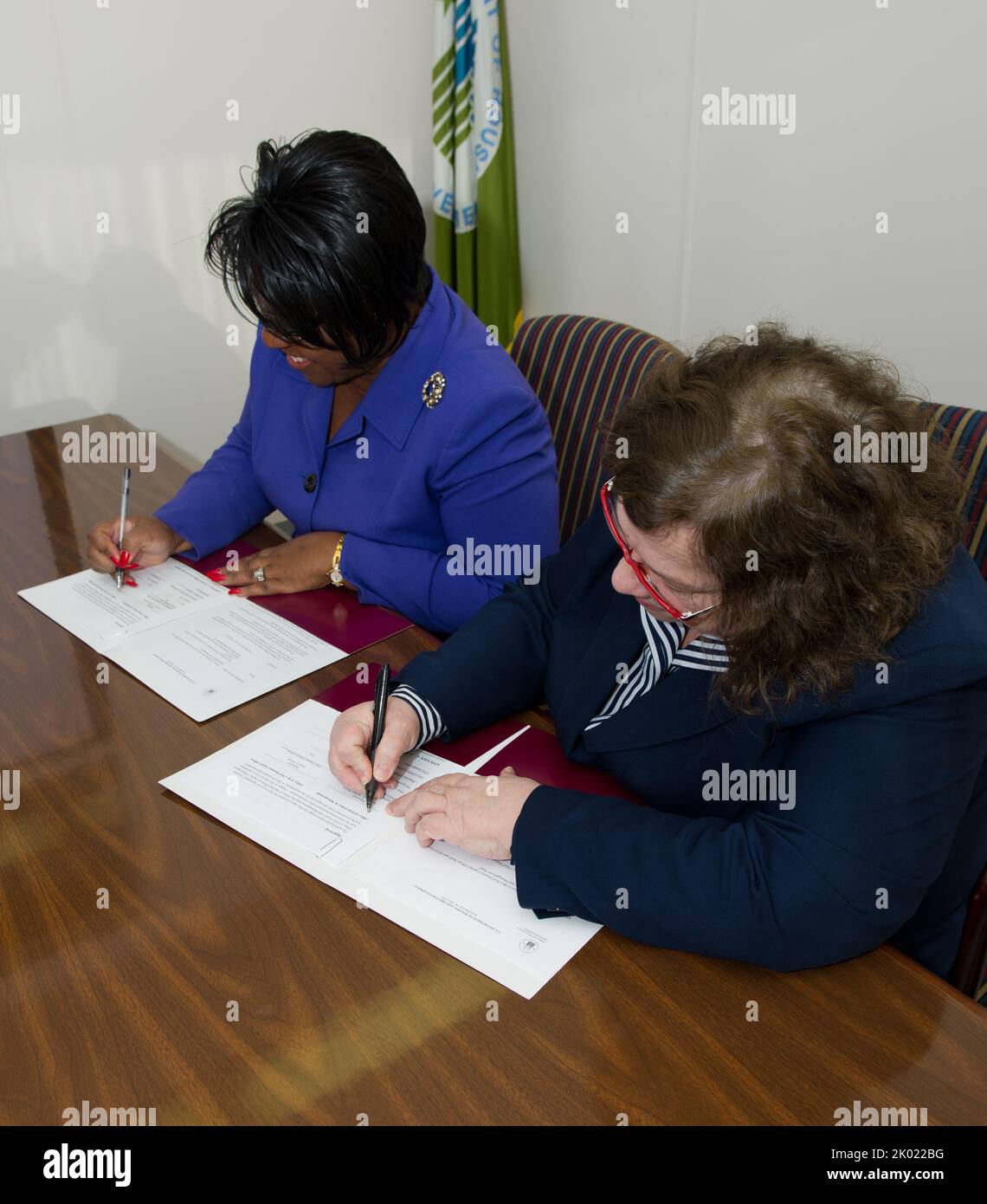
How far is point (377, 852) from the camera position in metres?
1.05

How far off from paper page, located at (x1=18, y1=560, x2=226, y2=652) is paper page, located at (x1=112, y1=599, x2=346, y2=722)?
0.03 metres

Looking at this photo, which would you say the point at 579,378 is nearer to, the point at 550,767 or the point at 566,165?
the point at 550,767

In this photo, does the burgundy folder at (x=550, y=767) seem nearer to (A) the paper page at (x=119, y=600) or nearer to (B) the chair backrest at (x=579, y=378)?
(A) the paper page at (x=119, y=600)

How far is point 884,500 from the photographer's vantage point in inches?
35.2

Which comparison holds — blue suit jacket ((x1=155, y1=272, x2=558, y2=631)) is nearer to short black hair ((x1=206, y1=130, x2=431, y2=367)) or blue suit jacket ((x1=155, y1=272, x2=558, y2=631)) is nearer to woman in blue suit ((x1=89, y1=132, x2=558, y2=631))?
woman in blue suit ((x1=89, y1=132, x2=558, y2=631))

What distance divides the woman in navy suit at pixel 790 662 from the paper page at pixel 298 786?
0.30 feet

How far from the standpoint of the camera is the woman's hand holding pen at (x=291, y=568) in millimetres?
1587

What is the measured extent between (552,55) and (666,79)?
0.52m

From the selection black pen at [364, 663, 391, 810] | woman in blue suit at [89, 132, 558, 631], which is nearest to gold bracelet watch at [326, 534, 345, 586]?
woman in blue suit at [89, 132, 558, 631]

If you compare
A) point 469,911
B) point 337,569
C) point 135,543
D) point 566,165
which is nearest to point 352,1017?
point 469,911

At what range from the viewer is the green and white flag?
10.4 feet

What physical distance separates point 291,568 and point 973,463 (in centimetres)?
101
